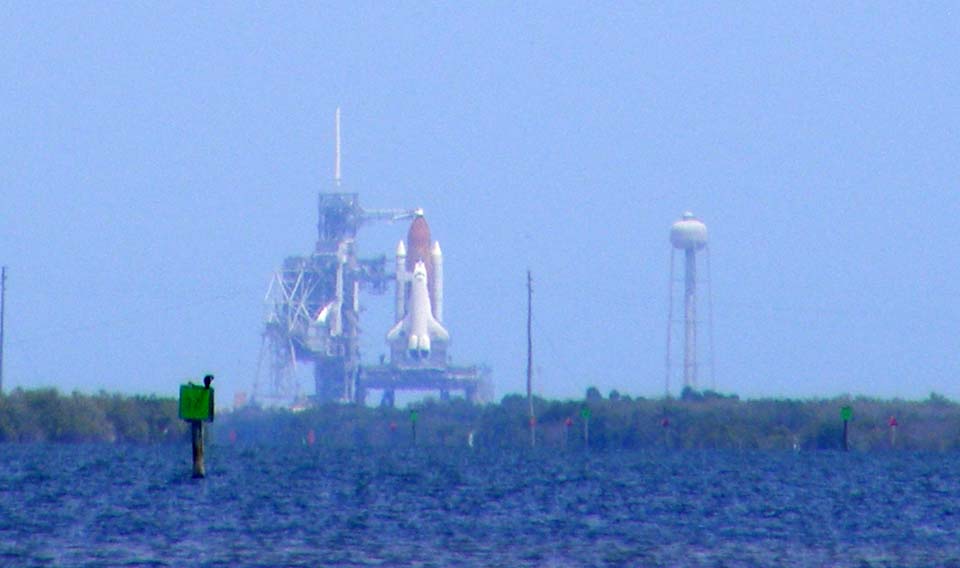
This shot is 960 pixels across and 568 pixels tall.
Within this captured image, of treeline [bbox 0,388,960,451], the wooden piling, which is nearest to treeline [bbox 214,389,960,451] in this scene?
treeline [bbox 0,388,960,451]

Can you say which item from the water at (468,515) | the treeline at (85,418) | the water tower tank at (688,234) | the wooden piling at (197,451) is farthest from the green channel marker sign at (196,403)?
the water tower tank at (688,234)

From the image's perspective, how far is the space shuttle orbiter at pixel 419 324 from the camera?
545ft

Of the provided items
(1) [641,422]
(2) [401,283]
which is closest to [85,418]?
(1) [641,422]

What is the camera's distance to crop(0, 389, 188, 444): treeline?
9706 centimetres

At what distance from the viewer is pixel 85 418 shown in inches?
3853

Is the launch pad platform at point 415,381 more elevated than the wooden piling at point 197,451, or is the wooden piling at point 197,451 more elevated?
the launch pad platform at point 415,381

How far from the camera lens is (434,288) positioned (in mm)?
170875

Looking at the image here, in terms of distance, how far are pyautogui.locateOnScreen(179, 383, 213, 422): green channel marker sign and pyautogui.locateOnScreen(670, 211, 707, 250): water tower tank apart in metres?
107

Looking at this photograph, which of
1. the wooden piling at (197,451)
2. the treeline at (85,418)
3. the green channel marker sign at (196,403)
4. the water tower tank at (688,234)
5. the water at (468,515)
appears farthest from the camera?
the water tower tank at (688,234)

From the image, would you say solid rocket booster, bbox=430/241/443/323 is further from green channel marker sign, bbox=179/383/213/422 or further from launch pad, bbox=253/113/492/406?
green channel marker sign, bbox=179/383/213/422

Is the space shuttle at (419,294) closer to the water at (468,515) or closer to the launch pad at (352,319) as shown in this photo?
the launch pad at (352,319)

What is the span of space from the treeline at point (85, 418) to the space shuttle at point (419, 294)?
211 feet

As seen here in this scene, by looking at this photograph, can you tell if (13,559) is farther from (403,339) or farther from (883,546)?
(403,339)

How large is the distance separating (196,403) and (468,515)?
13524 mm
